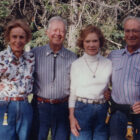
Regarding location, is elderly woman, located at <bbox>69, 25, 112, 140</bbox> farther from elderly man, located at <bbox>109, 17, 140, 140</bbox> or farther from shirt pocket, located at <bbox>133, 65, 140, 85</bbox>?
shirt pocket, located at <bbox>133, 65, 140, 85</bbox>

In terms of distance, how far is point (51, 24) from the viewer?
3320 millimetres

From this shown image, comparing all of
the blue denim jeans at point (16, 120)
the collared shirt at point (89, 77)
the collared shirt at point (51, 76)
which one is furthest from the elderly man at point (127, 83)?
the blue denim jeans at point (16, 120)

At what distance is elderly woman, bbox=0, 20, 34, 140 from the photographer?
2949 mm

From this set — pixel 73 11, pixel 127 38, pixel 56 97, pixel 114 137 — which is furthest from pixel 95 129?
pixel 73 11

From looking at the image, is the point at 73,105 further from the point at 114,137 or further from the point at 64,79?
the point at 114,137

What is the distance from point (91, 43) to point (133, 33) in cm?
51

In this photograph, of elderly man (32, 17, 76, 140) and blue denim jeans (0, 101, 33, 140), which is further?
elderly man (32, 17, 76, 140)

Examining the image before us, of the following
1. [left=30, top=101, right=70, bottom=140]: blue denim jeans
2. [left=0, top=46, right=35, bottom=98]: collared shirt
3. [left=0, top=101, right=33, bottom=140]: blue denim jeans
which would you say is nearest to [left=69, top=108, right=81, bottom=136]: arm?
[left=30, top=101, right=70, bottom=140]: blue denim jeans

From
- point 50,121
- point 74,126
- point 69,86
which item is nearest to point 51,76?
point 69,86

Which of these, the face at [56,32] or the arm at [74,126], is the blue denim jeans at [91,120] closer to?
the arm at [74,126]

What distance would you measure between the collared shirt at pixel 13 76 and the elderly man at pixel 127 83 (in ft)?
3.45

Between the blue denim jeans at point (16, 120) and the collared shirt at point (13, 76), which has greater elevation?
the collared shirt at point (13, 76)

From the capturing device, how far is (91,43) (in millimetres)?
3059

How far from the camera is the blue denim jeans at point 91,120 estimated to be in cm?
299
